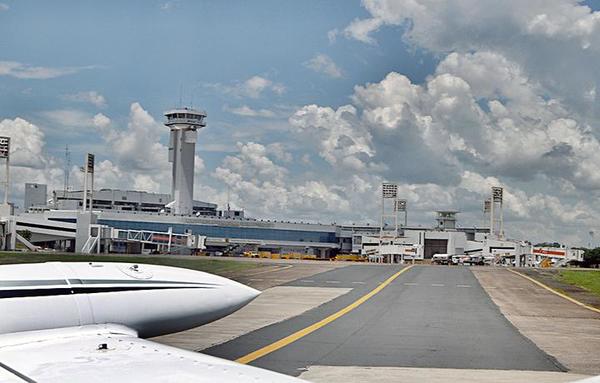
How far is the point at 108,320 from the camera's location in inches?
560

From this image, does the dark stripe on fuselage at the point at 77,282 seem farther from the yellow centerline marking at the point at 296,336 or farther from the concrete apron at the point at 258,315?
the concrete apron at the point at 258,315

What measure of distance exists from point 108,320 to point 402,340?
8.16 metres

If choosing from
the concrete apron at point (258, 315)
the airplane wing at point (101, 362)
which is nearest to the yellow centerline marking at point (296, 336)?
the concrete apron at point (258, 315)

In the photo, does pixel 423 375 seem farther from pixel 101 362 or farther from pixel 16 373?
pixel 16 373

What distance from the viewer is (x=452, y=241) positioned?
164m

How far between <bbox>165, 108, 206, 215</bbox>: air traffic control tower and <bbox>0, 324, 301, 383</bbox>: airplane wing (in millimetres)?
161804

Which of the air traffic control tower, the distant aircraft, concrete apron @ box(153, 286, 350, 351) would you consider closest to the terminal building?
the air traffic control tower

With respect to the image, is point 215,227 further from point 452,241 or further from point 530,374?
point 530,374

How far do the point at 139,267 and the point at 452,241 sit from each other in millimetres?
153406

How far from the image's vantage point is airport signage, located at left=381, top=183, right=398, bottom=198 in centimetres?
17100

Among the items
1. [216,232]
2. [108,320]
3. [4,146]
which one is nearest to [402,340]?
[108,320]

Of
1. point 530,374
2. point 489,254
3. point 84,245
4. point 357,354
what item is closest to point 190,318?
point 357,354

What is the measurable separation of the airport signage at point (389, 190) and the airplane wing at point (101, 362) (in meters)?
160

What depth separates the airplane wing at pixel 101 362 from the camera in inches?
364
